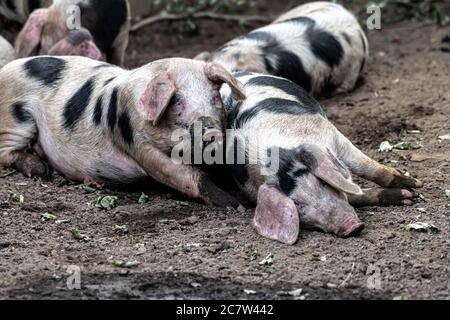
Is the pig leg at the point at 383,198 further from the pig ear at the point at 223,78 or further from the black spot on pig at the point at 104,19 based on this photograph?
the black spot on pig at the point at 104,19

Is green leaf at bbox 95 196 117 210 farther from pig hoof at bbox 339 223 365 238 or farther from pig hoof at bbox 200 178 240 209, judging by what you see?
pig hoof at bbox 339 223 365 238

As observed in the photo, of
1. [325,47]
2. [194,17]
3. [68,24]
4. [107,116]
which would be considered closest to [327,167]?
[107,116]

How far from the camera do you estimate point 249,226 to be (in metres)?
5.54

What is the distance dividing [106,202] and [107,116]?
549 mm

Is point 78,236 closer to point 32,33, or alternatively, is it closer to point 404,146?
point 404,146

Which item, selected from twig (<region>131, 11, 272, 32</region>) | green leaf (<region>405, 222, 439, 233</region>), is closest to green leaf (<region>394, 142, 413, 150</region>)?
green leaf (<region>405, 222, 439, 233</region>)

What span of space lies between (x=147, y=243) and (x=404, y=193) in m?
1.49

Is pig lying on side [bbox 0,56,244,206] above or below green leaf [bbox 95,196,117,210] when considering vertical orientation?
above

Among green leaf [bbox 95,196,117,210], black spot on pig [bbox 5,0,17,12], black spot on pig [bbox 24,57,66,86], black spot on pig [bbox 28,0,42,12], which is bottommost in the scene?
green leaf [bbox 95,196,117,210]

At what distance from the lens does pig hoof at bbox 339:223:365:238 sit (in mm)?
5254

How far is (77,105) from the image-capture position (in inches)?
253

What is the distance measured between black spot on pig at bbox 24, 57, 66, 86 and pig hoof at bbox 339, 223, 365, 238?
2391 mm
